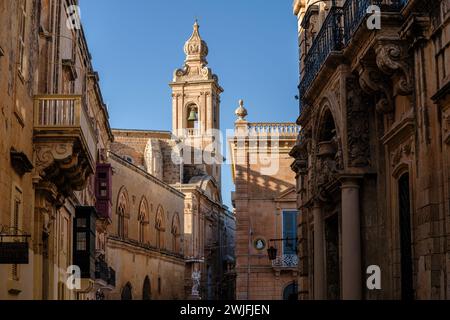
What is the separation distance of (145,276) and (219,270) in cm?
2067

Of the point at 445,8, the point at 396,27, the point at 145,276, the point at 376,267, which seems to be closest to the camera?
the point at 445,8

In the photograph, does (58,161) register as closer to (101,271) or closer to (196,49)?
(101,271)

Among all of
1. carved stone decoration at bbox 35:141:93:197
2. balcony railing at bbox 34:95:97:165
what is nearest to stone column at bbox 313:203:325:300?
carved stone decoration at bbox 35:141:93:197

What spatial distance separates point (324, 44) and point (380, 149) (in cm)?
316

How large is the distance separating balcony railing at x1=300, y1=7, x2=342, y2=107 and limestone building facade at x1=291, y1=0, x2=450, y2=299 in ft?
0.09

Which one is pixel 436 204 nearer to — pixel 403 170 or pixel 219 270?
pixel 403 170

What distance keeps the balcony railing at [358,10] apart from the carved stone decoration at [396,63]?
2.05 feet

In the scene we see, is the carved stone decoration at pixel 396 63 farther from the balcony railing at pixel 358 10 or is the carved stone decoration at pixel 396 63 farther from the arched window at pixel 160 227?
the arched window at pixel 160 227

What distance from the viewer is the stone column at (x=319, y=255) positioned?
19.5 m

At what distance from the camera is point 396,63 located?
13625mm

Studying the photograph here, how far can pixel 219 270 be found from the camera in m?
66.8

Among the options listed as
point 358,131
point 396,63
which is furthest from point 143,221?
point 396,63
